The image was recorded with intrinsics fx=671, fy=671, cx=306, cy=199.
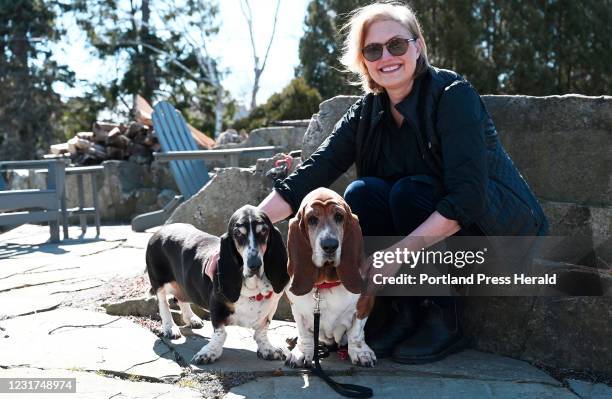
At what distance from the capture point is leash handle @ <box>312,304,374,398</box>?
2.62 meters

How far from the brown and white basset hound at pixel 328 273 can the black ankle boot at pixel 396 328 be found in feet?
0.33

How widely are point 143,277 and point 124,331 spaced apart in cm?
114

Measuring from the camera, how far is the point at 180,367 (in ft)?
10.1

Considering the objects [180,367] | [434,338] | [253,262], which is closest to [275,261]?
[253,262]

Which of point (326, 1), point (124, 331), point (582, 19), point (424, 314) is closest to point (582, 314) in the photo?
point (424, 314)

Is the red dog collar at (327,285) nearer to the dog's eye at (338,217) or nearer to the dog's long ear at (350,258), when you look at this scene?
the dog's long ear at (350,258)

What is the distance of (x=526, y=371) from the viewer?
9.69 feet

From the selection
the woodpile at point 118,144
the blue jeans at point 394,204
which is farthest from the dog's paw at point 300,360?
the woodpile at point 118,144

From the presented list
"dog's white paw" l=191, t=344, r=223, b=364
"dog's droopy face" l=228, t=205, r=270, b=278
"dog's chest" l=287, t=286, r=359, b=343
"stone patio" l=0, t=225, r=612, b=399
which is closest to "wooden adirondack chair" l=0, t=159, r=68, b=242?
"stone patio" l=0, t=225, r=612, b=399

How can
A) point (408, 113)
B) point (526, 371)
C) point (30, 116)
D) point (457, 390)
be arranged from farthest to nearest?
point (30, 116) < point (408, 113) < point (526, 371) < point (457, 390)

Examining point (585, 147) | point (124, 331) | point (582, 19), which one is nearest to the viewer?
point (124, 331)

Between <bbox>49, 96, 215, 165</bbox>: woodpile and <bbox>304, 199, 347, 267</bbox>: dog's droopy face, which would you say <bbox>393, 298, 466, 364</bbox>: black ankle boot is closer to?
<bbox>304, 199, 347, 267</bbox>: dog's droopy face

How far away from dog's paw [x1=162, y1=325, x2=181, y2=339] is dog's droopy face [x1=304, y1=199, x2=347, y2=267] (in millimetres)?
1135

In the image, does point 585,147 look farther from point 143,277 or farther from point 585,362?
point 143,277
